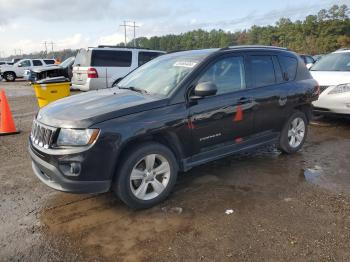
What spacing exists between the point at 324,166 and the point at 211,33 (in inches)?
4357

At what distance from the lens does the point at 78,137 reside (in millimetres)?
3422

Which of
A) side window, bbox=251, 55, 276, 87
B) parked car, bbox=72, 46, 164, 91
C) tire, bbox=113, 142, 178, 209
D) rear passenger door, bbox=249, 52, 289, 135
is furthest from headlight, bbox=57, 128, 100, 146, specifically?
parked car, bbox=72, 46, 164, 91

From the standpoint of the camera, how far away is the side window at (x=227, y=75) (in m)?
4.38

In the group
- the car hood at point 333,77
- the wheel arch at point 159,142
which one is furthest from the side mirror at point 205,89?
the car hood at point 333,77

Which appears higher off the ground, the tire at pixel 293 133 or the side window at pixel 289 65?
the side window at pixel 289 65

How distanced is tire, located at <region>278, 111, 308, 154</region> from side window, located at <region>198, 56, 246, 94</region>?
4.45 feet

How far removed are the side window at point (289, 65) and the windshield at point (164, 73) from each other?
1632mm

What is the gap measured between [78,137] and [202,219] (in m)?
1.59

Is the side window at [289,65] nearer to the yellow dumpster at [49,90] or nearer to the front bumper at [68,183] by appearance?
the front bumper at [68,183]

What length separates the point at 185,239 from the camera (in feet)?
10.8

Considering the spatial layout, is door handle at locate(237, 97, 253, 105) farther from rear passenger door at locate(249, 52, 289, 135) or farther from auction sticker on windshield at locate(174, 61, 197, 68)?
auction sticker on windshield at locate(174, 61, 197, 68)

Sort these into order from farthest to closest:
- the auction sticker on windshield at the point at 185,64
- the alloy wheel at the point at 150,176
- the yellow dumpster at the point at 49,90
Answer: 1. the yellow dumpster at the point at 49,90
2. the auction sticker on windshield at the point at 185,64
3. the alloy wheel at the point at 150,176

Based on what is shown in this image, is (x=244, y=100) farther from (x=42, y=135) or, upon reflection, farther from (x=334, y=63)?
(x=334, y=63)

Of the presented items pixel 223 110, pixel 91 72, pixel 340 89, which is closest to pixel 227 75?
pixel 223 110
